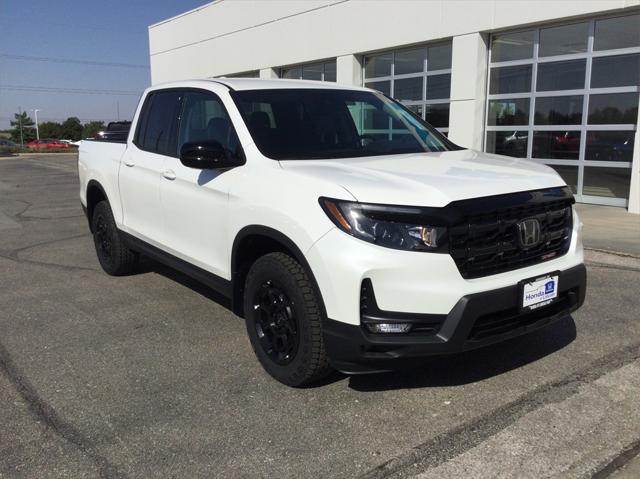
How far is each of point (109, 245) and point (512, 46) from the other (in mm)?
9470

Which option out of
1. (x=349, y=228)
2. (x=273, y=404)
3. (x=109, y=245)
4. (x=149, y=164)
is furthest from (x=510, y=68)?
(x=273, y=404)

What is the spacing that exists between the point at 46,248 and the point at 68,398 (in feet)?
16.5

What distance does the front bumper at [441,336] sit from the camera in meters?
3.00

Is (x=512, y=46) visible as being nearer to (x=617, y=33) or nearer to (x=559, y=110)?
(x=559, y=110)

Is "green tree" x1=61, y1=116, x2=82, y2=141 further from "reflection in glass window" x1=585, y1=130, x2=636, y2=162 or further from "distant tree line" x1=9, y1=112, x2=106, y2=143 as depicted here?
"reflection in glass window" x1=585, y1=130, x2=636, y2=162

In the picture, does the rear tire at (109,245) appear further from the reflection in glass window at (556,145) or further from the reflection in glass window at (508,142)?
the reflection in glass window at (508,142)

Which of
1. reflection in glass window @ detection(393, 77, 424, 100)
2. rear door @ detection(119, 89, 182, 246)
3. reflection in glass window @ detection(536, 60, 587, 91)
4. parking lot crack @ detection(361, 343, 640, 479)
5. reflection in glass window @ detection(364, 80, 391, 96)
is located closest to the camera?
parking lot crack @ detection(361, 343, 640, 479)

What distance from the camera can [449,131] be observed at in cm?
1354

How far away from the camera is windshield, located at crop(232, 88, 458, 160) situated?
402 cm

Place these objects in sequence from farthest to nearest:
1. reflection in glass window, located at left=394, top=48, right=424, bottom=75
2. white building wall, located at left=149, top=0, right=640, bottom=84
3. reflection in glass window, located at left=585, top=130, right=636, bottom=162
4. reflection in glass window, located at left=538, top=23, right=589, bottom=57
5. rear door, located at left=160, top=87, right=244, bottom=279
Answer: reflection in glass window, located at left=394, top=48, right=424, bottom=75, white building wall, located at left=149, top=0, right=640, bottom=84, reflection in glass window, located at left=538, top=23, right=589, bottom=57, reflection in glass window, located at left=585, top=130, right=636, bottom=162, rear door, located at left=160, top=87, right=244, bottom=279

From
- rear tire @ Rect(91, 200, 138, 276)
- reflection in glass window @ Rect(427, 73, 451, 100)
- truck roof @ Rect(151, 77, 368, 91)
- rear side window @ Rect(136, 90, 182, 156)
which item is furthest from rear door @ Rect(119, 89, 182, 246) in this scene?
reflection in glass window @ Rect(427, 73, 451, 100)

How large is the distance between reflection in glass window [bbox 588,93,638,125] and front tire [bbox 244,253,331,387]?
9279mm

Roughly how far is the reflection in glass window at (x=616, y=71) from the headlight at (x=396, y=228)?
927 centimetres

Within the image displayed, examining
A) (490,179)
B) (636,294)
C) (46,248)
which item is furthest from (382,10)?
(490,179)
